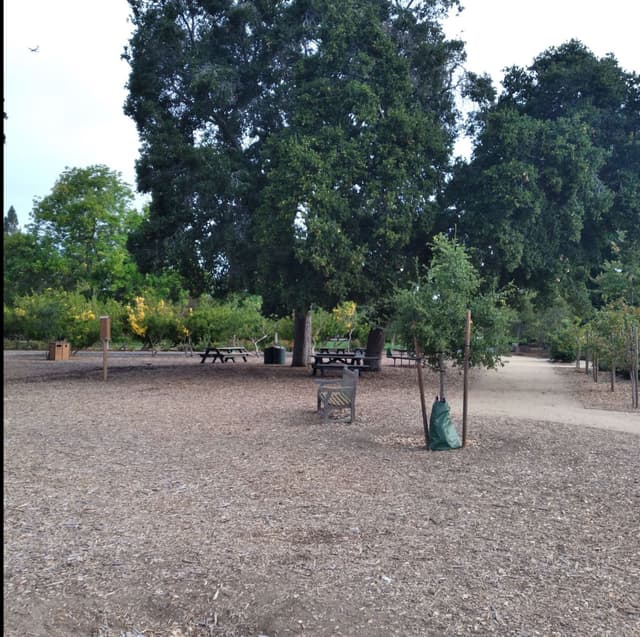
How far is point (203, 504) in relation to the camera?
5.76 metres

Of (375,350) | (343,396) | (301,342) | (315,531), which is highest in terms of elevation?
(301,342)

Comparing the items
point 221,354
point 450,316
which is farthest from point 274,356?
point 450,316

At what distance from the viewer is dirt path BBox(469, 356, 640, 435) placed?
452 inches

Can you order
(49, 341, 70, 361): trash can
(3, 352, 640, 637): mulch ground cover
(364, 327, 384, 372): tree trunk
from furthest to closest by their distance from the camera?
(49, 341, 70, 361): trash can
(364, 327, 384, 372): tree trunk
(3, 352, 640, 637): mulch ground cover

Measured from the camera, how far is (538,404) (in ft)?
46.1

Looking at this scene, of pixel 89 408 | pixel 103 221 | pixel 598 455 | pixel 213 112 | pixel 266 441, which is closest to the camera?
pixel 598 455

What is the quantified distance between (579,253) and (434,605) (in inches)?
691

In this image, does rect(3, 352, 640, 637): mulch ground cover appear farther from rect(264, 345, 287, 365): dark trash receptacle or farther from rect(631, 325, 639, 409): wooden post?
rect(264, 345, 287, 365): dark trash receptacle

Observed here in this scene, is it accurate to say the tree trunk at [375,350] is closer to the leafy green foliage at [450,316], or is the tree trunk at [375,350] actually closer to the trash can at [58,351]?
the leafy green foliage at [450,316]

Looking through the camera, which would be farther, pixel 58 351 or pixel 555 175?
pixel 58 351

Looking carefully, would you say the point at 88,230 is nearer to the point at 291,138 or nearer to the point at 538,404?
the point at 291,138

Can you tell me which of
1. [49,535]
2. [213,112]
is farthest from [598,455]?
[213,112]

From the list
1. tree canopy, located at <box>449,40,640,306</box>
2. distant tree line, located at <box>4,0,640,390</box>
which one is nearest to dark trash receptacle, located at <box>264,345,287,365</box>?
distant tree line, located at <box>4,0,640,390</box>

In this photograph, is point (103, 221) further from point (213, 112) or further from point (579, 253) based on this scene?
point (579, 253)
